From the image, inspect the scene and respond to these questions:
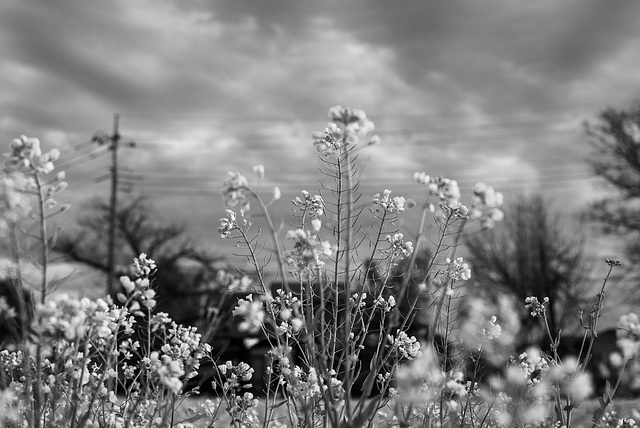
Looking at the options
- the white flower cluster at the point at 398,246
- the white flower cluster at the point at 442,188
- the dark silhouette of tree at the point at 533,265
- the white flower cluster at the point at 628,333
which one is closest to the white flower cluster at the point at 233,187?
the white flower cluster at the point at 442,188

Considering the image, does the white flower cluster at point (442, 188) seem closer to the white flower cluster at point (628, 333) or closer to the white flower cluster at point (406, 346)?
the white flower cluster at point (628, 333)

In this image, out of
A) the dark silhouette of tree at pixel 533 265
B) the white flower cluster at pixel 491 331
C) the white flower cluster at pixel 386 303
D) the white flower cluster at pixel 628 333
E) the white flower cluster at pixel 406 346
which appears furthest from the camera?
the dark silhouette of tree at pixel 533 265

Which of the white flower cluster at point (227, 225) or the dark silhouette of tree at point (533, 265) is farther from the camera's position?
Answer: the dark silhouette of tree at point (533, 265)

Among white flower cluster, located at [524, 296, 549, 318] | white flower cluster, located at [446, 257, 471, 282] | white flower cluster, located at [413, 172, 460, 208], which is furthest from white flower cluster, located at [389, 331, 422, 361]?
white flower cluster, located at [413, 172, 460, 208]

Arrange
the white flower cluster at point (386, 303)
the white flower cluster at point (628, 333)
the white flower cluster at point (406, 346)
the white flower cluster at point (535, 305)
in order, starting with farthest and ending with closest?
the white flower cluster at point (386, 303) < the white flower cluster at point (406, 346) < the white flower cluster at point (535, 305) < the white flower cluster at point (628, 333)

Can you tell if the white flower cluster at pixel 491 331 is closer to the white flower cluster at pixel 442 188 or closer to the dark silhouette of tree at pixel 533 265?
the white flower cluster at pixel 442 188

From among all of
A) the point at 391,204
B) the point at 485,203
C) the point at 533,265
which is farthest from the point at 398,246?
the point at 533,265

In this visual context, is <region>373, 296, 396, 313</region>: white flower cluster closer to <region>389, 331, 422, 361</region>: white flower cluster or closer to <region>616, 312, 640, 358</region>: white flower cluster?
<region>389, 331, 422, 361</region>: white flower cluster

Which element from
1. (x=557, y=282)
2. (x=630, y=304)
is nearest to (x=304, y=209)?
(x=630, y=304)

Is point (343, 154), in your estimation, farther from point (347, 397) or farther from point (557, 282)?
point (557, 282)

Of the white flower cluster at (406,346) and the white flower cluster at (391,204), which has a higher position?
the white flower cluster at (391,204)

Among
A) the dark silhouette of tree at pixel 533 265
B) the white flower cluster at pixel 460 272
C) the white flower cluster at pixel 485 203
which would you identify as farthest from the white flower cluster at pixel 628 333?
the dark silhouette of tree at pixel 533 265

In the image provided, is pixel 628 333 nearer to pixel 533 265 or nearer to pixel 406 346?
pixel 406 346

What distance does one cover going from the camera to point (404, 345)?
4453mm
